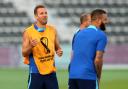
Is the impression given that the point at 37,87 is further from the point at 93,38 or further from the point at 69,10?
the point at 69,10

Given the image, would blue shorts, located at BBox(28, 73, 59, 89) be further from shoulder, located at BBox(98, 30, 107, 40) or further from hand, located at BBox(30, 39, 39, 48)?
shoulder, located at BBox(98, 30, 107, 40)

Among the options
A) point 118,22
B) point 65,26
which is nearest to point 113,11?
point 118,22

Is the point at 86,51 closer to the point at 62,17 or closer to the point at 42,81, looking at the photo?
the point at 42,81

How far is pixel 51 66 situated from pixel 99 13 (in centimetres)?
120

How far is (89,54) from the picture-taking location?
7375mm

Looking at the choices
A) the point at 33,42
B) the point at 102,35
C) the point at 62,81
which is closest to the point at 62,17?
the point at 62,81

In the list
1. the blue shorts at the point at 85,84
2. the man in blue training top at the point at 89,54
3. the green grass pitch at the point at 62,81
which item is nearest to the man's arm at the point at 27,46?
the man in blue training top at the point at 89,54

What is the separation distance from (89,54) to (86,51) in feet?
0.18

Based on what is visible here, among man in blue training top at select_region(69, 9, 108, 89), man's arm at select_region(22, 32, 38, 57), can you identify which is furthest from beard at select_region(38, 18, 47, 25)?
man in blue training top at select_region(69, 9, 108, 89)

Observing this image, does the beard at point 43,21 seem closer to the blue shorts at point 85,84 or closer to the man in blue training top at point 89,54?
the man in blue training top at point 89,54

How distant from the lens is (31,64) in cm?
805

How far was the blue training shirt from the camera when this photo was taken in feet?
23.9

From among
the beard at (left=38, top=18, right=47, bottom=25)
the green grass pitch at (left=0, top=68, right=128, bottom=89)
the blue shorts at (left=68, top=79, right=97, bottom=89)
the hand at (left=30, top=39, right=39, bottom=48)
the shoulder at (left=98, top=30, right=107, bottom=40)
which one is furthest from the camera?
the green grass pitch at (left=0, top=68, right=128, bottom=89)

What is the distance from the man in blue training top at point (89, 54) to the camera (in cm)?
728
